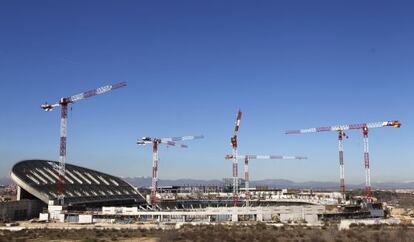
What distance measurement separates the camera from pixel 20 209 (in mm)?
97062

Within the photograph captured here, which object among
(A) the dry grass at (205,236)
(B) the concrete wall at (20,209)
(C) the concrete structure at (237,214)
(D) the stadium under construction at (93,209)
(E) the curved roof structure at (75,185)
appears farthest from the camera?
(E) the curved roof structure at (75,185)

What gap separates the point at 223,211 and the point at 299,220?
1498cm

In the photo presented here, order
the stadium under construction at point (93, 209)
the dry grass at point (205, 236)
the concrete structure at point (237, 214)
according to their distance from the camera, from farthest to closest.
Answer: the stadium under construction at point (93, 209) < the concrete structure at point (237, 214) < the dry grass at point (205, 236)

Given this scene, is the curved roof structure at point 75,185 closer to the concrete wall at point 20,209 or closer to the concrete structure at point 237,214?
the concrete wall at point 20,209

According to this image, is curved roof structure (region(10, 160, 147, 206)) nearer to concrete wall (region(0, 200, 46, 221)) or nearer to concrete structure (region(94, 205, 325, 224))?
concrete wall (region(0, 200, 46, 221))

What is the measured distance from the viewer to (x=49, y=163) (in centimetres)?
12656

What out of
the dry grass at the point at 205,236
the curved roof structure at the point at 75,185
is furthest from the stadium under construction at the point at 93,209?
the dry grass at the point at 205,236

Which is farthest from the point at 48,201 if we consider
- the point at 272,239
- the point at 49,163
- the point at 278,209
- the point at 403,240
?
the point at 403,240

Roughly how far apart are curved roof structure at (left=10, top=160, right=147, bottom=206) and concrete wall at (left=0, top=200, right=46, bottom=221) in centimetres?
249

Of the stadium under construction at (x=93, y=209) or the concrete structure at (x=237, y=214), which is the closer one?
the concrete structure at (x=237, y=214)

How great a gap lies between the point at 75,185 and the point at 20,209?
28825 mm

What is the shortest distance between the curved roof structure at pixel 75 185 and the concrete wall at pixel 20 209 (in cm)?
249

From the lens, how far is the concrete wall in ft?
293

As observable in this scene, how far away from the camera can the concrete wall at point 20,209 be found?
89.4m
